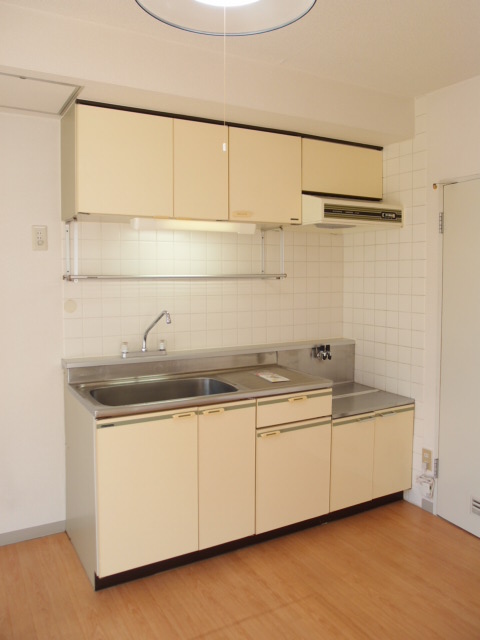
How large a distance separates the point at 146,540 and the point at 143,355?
1057 millimetres

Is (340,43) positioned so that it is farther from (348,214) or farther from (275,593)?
(275,593)

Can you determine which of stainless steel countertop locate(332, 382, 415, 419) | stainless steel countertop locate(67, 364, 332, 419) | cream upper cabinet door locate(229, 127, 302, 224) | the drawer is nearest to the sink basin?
stainless steel countertop locate(67, 364, 332, 419)

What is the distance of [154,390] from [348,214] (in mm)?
1582

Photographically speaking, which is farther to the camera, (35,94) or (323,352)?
(323,352)

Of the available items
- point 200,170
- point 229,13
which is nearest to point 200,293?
point 200,170

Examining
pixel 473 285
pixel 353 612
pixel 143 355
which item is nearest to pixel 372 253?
pixel 473 285

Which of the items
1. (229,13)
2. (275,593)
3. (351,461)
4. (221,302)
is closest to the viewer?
(229,13)

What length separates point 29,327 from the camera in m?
2.96

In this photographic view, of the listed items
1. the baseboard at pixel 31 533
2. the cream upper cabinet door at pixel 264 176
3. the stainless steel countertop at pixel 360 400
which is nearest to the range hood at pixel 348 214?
the cream upper cabinet door at pixel 264 176

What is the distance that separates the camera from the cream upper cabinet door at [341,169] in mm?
3275

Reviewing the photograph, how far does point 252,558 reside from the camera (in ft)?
9.32

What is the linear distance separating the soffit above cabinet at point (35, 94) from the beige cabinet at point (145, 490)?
158 cm

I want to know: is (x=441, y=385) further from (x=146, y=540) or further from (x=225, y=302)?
(x=146, y=540)

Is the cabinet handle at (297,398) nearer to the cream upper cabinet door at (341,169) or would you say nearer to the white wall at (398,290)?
the white wall at (398,290)
